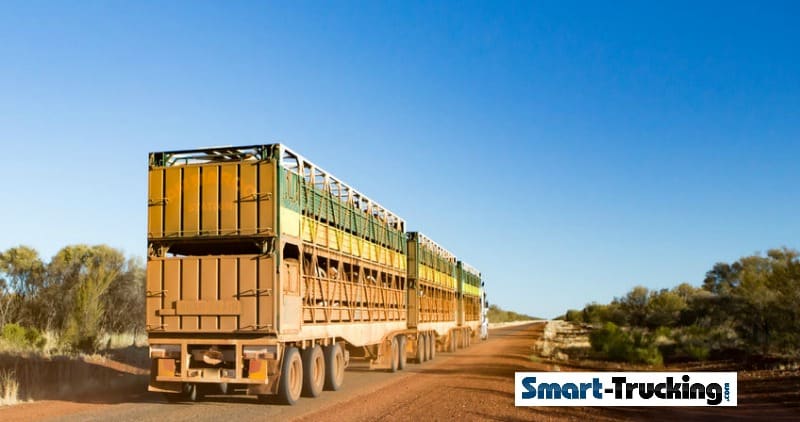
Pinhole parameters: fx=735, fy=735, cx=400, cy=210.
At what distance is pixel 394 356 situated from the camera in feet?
73.5

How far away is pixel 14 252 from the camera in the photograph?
40469 millimetres

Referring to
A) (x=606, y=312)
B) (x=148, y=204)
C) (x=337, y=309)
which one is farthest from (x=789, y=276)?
(x=606, y=312)

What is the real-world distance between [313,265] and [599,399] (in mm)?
6493

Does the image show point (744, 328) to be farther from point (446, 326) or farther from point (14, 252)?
point (14, 252)

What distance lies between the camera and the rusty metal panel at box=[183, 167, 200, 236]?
47.0ft

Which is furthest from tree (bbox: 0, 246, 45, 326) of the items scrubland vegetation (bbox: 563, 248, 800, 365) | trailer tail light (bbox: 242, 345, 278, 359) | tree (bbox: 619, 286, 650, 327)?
tree (bbox: 619, 286, 650, 327)

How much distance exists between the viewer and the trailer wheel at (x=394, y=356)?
870 inches

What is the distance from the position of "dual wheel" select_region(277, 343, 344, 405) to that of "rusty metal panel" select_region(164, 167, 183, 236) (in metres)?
3.26

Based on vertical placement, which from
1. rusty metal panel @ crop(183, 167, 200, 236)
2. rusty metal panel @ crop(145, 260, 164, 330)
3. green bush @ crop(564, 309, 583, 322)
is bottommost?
green bush @ crop(564, 309, 583, 322)

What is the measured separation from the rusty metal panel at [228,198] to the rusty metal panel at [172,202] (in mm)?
910

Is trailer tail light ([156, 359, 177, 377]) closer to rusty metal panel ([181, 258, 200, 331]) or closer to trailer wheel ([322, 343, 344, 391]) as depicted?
rusty metal panel ([181, 258, 200, 331])

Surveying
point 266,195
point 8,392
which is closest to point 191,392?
point 8,392

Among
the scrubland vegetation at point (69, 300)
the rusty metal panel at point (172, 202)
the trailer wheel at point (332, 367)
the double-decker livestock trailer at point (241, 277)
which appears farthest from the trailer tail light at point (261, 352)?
the scrubland vegetation at point (69, 300)

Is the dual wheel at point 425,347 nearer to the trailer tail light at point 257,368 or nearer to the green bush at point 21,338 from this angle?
the green bush at point 21,338
